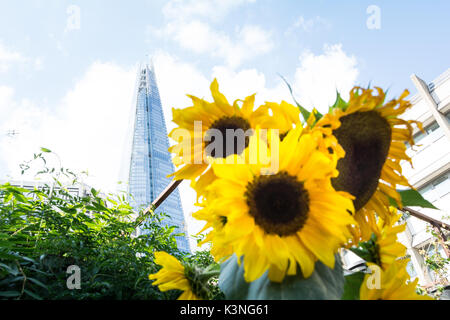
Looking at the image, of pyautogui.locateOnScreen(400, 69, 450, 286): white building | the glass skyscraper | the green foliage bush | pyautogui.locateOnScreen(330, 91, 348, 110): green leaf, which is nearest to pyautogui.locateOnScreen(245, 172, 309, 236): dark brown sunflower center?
pyautogui.locateOnScreen(330, 91, 348, 110): green leaf

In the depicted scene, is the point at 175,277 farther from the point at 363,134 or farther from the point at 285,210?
the point at 363,134

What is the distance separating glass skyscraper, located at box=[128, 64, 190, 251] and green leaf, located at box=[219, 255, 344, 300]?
4706 cm

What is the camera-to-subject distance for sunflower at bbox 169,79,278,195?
43 cm

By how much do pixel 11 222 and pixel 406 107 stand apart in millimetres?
765

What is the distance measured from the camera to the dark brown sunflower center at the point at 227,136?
42 cm

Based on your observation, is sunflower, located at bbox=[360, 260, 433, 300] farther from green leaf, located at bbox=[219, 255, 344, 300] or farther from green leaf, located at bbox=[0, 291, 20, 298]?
green leaf, located at bbox=[0, 291, 20, 298]

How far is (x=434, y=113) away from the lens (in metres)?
13.3

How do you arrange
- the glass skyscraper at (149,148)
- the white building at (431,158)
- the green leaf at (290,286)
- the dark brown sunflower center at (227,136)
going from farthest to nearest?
1. the glass skyscraper at (149,148)
2. the white building at (431,158)
3. the dark brown sunflower center at (227,136)
4. the green leaf at (290,286)

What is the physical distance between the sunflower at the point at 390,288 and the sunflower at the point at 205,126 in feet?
0.74

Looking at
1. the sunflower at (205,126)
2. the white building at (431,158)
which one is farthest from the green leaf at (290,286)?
the white building at (431,158)

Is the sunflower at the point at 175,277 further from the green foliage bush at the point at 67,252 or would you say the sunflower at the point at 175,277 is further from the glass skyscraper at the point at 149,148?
the glass skyscraper at the point at 149,148
